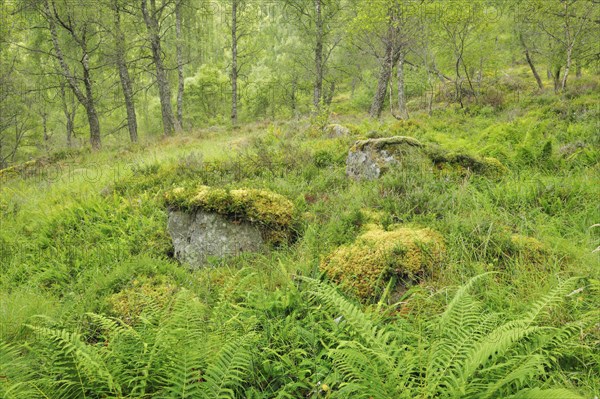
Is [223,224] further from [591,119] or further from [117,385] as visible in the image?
[591,119]

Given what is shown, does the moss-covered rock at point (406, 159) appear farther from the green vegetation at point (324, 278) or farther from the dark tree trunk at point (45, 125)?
the dark tree trunk at point (45, 125)

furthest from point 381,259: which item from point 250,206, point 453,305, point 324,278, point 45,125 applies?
point 45,125

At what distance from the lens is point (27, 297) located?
3.53m

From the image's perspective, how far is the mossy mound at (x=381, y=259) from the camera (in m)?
3.04

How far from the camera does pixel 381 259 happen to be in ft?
10.3

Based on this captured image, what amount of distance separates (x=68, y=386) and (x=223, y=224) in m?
2.67

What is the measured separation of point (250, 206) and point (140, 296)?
174 centimetres

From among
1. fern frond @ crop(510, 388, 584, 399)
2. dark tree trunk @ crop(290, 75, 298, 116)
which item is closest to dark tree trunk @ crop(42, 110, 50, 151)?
dark tree trunk @ crop(290, 75, 298, 116)

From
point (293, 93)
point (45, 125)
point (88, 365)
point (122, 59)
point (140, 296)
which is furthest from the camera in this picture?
point (45, 125)

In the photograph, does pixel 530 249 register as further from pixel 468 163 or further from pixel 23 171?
pixel 23 171

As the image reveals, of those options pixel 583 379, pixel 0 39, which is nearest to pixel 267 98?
pixel 0 39

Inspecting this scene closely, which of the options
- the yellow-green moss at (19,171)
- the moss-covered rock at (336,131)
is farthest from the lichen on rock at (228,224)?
the yellow-green moss at (19,171)

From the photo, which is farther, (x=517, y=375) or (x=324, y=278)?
(x=324, y=278)

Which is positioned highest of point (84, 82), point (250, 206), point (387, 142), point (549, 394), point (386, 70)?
point (84, 82)
